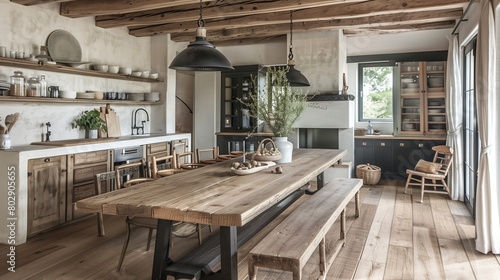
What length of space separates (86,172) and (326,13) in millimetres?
3861

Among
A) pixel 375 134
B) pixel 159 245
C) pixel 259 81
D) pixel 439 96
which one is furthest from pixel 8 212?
pixel 439 96

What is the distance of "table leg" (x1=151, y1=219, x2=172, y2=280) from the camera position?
2.43 m

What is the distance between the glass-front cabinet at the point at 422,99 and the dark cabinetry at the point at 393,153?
239 mm

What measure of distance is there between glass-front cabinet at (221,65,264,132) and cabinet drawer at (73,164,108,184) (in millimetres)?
3328

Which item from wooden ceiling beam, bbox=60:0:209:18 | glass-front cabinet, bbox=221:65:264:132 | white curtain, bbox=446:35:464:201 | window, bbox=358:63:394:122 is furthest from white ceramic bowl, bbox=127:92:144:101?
white curtain, bbox=446:35:464:201

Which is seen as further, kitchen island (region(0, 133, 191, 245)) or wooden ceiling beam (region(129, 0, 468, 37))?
wooden ceiling beam (region(129, 0, 468, 37))

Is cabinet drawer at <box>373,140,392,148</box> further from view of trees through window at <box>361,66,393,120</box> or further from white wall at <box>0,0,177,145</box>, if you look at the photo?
white wall at <box>0,0,177,145</box>

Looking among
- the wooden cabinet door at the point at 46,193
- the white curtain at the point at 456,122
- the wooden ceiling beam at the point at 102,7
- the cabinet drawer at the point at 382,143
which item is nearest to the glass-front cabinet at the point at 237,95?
the cabinet drawer at the point at 382,143

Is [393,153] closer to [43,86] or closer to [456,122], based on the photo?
[456,122]

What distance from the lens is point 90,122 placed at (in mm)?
4961

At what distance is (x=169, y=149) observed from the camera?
5.88m

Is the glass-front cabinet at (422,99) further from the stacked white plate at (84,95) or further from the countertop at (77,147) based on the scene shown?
the stacked white plate at (84,95)

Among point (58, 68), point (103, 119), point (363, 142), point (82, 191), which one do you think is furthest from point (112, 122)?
point (363, 142)

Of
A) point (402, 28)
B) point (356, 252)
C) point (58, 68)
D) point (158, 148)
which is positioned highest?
point (402, 28)
